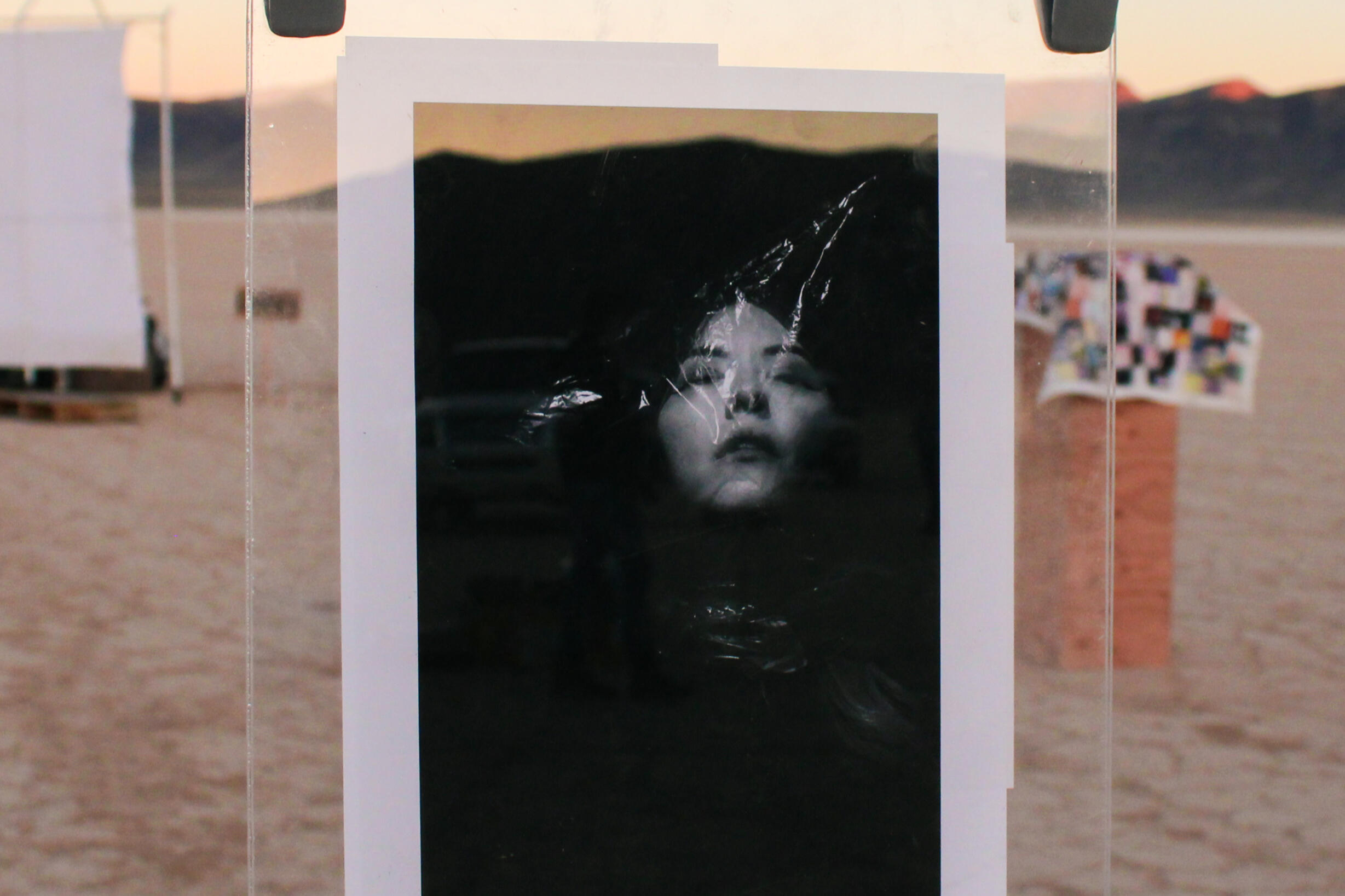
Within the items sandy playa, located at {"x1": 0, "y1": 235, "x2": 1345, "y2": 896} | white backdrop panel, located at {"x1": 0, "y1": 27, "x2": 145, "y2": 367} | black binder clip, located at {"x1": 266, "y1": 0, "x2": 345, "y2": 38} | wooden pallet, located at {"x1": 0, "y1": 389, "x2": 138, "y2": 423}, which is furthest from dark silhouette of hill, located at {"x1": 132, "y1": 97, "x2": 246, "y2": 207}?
black binder clip, located at {"x1": 266, "y1": 0, "x2": 345, "y2": 38}

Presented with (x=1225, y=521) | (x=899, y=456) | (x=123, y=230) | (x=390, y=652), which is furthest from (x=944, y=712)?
(x=123, y=230)

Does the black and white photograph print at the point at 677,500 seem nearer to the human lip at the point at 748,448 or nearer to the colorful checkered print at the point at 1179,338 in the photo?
the human lip at the point at 748,448

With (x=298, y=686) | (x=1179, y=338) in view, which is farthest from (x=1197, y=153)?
(x=298, y=686)

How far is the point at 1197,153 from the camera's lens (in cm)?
1170

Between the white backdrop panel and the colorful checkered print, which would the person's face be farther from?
the white backdrop panel

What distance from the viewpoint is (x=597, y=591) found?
76 centimetres

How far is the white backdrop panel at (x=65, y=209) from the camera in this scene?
15.4ft

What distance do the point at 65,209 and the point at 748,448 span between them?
483 centimetres

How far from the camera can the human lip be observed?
761 millimetres

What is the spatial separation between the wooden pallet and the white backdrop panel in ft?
3.55

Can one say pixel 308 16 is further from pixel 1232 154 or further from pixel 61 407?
pixel 1232 154

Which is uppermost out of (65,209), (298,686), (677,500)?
(65,209)

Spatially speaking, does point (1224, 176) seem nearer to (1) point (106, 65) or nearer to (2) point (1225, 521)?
(2) point (1225, 521)

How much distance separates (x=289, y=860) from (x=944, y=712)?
1.45ft
